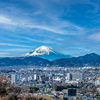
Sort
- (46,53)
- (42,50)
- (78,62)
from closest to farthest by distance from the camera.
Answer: (78,62) → (46,53) → (42,50)

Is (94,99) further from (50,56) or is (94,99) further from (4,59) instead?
(50,56)

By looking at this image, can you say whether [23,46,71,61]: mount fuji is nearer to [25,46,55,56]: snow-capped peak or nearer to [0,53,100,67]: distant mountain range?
[25,46,55,56]: snow-capped peak

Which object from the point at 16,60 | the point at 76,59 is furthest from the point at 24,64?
the point at 76,59

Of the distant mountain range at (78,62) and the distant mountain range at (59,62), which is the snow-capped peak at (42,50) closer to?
the distant mountain range at (59,62)

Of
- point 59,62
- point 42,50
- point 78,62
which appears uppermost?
point 42,50

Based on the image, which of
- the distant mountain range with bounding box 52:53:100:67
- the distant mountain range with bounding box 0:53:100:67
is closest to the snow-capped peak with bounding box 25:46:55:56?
the distant mountain range with bounding box 0:53:100:67

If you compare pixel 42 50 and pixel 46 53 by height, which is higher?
pixel 42 50

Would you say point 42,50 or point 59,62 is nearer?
point 59,62

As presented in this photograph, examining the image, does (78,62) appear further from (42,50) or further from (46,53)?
(42,50)

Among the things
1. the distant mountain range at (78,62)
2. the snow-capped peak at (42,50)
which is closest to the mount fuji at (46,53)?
the snow-capped peak at (42,50)

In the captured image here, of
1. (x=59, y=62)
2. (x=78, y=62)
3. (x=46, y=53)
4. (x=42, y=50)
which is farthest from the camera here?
(x=42, y=50)

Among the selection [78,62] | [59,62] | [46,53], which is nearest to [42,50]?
[46,53]
